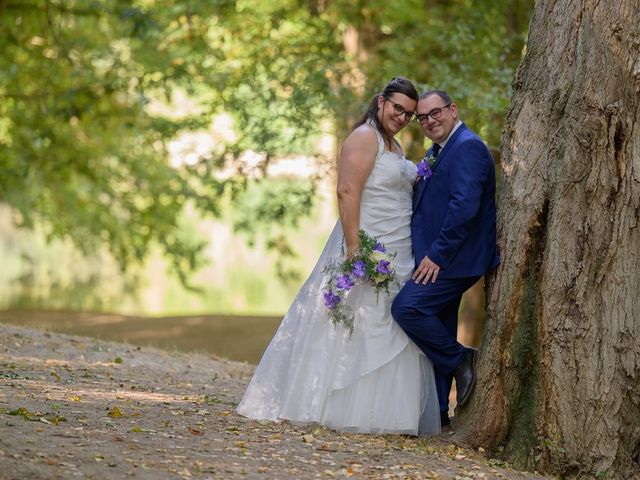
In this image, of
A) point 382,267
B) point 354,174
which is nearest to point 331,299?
point 382,267

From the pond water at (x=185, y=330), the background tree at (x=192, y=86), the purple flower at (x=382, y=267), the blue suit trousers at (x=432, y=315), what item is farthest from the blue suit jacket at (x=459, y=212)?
the pond water at (x=185, y=330)

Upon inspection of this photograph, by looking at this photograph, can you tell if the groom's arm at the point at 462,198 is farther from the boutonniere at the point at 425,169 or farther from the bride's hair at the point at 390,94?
the bride's hair at the point at 390,94

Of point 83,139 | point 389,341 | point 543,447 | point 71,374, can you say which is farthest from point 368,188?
point 83,139

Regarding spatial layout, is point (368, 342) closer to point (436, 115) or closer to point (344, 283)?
point (344, 283)

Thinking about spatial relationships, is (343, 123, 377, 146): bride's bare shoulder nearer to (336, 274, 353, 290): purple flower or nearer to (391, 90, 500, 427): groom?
(391, 90, 500, 427): groom

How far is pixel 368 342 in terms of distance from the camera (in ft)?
20.0

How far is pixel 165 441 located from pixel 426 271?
1.86 metres

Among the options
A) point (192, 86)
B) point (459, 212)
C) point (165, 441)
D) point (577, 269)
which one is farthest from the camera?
point (192, 86)

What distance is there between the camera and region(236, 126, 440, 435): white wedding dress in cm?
605

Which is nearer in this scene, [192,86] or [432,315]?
[432,315]

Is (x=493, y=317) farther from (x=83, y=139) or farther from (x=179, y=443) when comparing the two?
(x=83, y=139)

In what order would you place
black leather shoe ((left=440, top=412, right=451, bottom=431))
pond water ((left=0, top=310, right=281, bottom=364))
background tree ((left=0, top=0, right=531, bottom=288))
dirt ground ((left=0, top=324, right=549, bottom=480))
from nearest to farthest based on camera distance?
dirt ground ((left=0, top=324, right=549, bottom=480))
black leather shoe ((left=440, top=412, right=451, bottom=431))
background tree ((left=0, top=0, right=531, bottom=288))
pond water ((left=0, top=310, right=281, bottom=364))

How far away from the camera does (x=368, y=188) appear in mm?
6191

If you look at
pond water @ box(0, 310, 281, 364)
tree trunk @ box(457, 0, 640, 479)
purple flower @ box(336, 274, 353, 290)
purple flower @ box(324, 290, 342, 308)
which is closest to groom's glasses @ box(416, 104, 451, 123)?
tree trunk @ box(457, 0, 640, 479)
